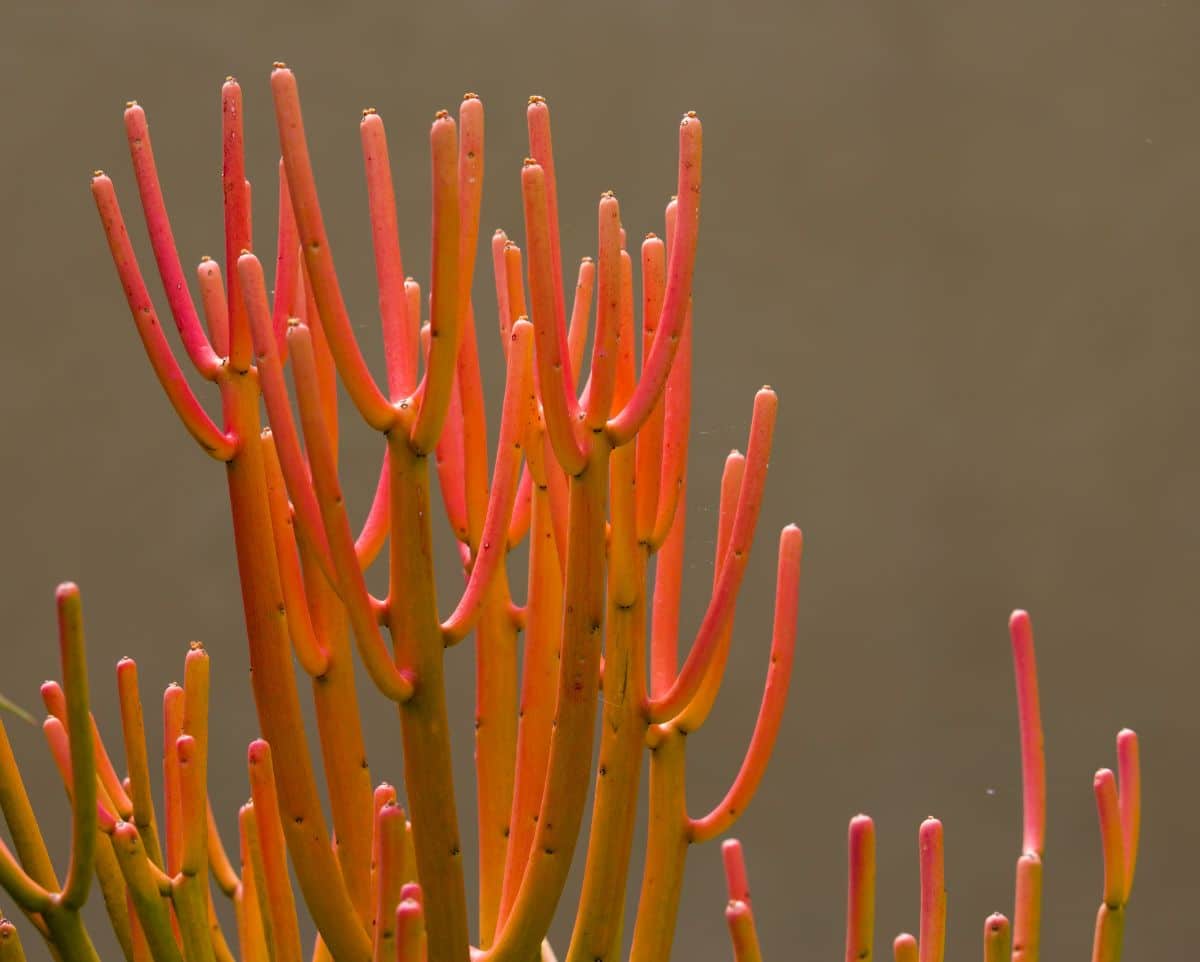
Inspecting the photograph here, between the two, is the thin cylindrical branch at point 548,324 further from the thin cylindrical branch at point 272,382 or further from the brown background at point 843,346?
the brown background at point 843,346

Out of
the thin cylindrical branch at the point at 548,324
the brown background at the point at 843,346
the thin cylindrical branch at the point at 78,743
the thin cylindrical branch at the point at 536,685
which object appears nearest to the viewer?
the thin cylindrical branch at the point at 78,743

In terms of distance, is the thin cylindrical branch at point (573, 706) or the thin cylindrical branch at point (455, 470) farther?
the thin cylindrical branch at point (455, 470)

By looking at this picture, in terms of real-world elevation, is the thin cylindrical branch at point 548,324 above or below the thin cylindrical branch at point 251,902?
above

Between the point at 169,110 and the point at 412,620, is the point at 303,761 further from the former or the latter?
the point at 169,110

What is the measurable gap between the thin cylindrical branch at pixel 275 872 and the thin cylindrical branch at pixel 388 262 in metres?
0.18

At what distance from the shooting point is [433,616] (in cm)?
66

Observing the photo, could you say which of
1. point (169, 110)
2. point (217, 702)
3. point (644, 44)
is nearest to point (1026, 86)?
point (644, 44)

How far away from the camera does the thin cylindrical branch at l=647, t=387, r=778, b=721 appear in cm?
68

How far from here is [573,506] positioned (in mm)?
667

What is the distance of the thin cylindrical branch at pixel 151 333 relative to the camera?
2.18ft

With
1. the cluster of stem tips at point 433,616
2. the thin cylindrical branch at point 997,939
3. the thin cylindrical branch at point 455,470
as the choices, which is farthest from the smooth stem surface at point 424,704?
the thin cylindrical branch at point 997,939

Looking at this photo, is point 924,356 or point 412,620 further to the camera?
point 924,356

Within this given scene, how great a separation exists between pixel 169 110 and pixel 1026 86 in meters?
1.01

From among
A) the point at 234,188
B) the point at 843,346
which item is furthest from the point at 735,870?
the point at 843,346
